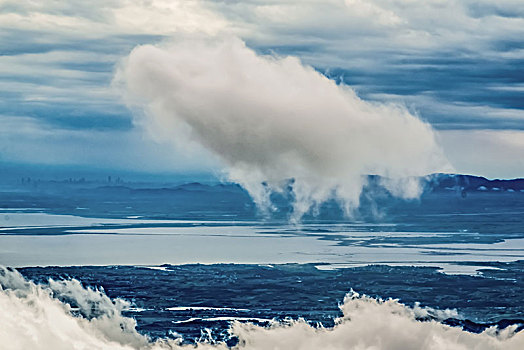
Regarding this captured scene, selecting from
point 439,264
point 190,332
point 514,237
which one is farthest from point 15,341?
point 514,237

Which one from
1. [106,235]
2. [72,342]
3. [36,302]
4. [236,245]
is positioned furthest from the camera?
[106,235]

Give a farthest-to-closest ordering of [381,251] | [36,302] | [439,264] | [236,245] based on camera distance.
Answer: [236,245]
[381,251]
[439,264]
[36,302]

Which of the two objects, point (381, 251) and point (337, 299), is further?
point (381, 251)

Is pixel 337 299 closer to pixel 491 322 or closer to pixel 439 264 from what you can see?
pixel 491 322

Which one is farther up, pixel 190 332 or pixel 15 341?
pixel 15 341

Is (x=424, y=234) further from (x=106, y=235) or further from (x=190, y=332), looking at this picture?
(x=190, y=332)

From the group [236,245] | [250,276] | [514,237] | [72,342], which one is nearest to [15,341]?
[72,342]

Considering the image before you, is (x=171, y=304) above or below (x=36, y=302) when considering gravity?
below

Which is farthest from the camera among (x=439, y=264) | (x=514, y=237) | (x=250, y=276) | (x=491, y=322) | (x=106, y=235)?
(x=106, y=235)

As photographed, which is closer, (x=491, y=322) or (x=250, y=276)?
(x=491, y=322)
